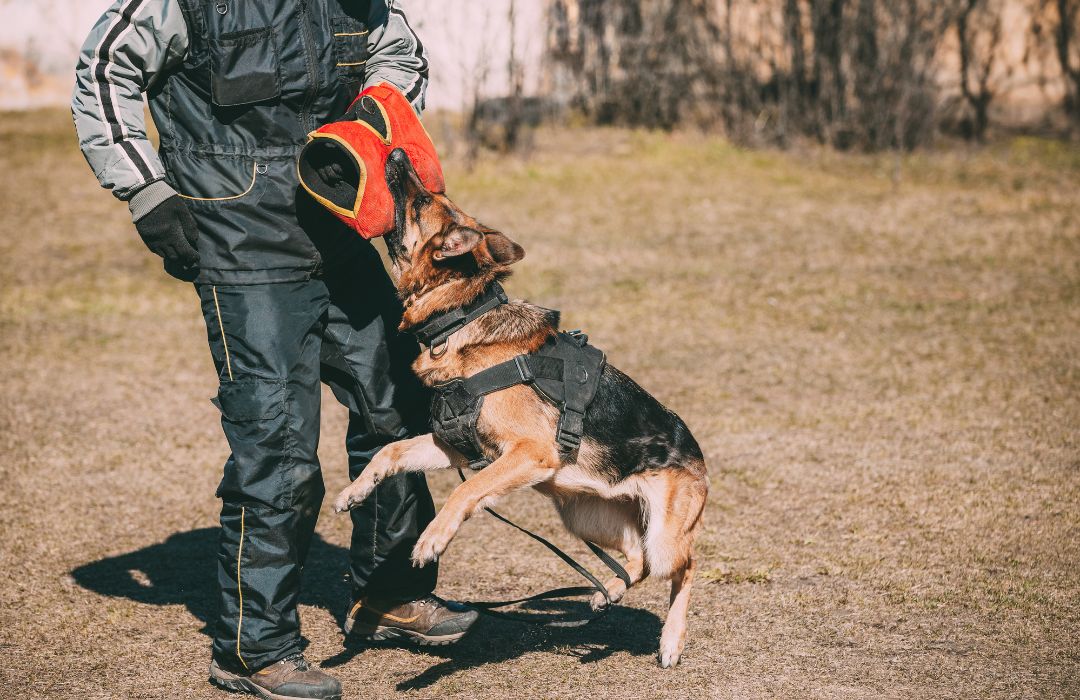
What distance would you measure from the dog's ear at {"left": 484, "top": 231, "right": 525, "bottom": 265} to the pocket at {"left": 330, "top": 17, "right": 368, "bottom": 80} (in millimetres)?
741

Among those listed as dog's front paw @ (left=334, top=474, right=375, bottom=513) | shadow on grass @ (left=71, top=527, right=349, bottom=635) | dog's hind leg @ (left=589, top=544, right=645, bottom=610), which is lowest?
shadow on grass @ (left=71, top=527, right=349, bottom=635)

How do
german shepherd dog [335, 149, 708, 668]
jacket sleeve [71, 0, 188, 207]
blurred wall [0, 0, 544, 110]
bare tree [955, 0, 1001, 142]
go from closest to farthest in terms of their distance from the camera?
jacket sleeve [71, 0, 188, 207]
german shepherd dog [335, 149, 708, 668]
blurred wall [0, 0, 544, 110]
bare tree [955, 0, 1001, 142]

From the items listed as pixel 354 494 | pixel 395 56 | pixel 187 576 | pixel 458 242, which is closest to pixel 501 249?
pixel 458 242

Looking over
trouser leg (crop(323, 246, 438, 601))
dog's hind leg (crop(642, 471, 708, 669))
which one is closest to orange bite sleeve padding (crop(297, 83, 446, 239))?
trouser leg (crop(323, 246, 438, 601))

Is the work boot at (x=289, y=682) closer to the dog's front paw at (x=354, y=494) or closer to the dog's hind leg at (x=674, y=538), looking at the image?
the dog's front paw at (x=354, y=494)

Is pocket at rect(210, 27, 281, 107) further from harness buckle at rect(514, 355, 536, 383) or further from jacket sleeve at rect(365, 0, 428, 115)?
harness buckle at rect(514, 355, 536, 383)

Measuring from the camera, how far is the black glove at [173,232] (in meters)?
3.43

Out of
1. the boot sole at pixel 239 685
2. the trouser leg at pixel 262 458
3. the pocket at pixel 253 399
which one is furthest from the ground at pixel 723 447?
the pocket at pixel 253 399

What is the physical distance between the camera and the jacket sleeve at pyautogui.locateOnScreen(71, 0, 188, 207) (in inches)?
132

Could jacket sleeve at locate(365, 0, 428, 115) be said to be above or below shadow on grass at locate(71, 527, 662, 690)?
above

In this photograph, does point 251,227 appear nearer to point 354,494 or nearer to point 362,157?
point 362,157

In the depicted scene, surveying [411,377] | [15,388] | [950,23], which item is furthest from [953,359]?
[950,23]

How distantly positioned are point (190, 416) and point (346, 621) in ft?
9.84

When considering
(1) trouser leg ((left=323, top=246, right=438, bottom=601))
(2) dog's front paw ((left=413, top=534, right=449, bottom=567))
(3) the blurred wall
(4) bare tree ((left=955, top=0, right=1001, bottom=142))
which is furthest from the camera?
(4) bare tree ((left=955, top=0, right=1001, bottom=142))
